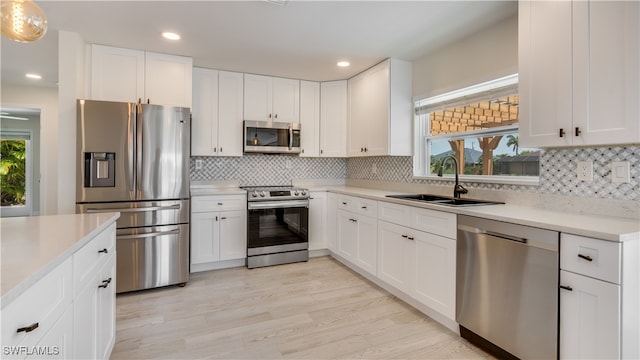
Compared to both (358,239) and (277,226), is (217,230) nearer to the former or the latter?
(277,226)

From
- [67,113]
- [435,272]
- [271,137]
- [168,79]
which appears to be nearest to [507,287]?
[435,272]

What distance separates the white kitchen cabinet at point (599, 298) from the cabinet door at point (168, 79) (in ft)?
11.3

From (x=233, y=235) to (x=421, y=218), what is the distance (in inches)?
84.0

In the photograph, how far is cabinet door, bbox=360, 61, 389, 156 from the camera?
3332mm

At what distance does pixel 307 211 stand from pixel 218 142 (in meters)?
1.38

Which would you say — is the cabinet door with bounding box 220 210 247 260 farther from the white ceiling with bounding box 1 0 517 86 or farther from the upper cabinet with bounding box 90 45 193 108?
the white ceiling with bounding box 1 0 517 86

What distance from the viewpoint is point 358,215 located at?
3281 millimetres

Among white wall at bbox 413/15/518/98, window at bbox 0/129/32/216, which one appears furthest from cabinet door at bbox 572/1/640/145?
window at bbox 0/129/32/216

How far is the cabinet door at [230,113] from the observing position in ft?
12.1

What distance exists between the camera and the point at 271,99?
394cm

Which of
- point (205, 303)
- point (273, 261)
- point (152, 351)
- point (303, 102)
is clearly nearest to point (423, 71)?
point (303, 102)

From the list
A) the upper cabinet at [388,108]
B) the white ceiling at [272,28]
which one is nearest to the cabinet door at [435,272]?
the upper cabinet at [388,108]

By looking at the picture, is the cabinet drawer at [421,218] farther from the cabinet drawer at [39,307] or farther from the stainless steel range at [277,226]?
the cabinet drawer at [39,307]

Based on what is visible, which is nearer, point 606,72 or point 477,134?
Result: point 606,72
